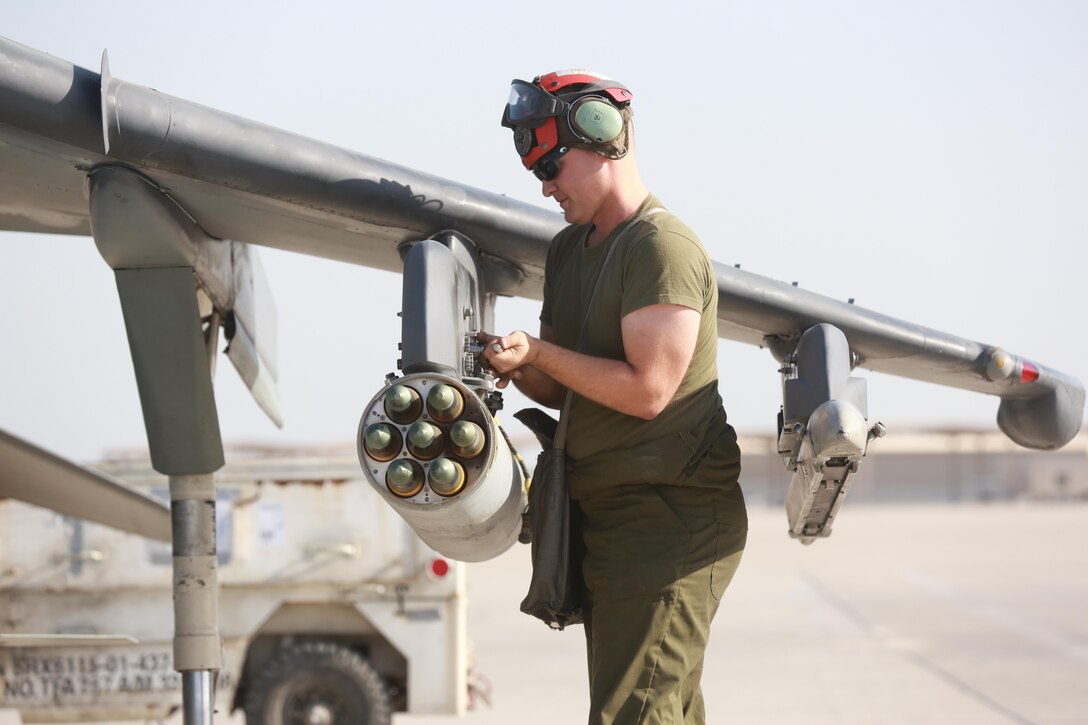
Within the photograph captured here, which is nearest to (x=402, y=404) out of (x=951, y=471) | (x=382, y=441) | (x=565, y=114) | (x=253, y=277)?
(x=382, y=441)

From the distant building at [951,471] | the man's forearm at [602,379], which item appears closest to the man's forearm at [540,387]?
the man's forearm at [602,379]

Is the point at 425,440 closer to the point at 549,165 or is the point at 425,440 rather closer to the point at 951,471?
the point at 549,165

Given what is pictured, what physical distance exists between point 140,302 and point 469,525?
1.67 m

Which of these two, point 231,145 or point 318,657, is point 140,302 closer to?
point 231,145

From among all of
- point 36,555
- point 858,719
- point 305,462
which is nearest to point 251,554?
point 305,462

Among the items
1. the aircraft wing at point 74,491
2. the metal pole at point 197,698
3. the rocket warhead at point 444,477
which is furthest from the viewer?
the aircraft wing at point 74,491

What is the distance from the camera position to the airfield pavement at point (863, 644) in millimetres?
10516

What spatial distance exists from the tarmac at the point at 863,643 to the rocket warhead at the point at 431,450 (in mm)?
7457

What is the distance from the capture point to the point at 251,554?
898 cm

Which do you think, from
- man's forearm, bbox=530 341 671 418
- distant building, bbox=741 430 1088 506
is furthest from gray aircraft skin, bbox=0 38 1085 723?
distant building, bbox=741 430 1088 506

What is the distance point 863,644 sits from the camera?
14016 millimetres

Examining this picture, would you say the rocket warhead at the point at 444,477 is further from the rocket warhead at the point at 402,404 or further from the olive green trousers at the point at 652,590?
the olive green trousers at the point at 652,590

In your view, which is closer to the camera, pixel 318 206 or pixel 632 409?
pixel 632 409

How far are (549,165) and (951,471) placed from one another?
191ft
